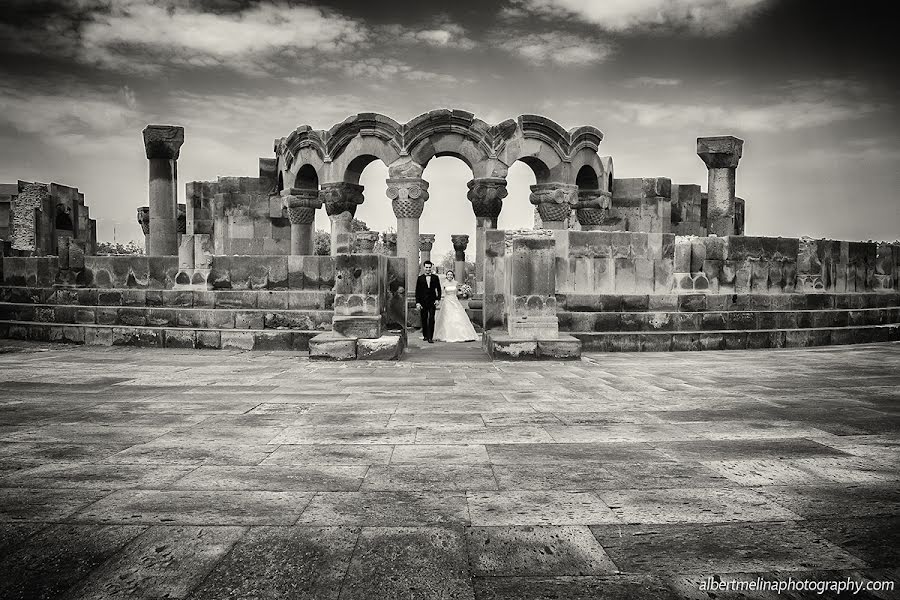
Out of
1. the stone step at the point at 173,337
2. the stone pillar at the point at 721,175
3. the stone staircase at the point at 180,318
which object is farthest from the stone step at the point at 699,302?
the stone pillar at the point at 721,175

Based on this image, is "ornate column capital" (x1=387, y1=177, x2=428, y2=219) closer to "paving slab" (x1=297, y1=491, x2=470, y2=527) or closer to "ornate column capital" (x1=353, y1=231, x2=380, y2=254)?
"ornate column capital" (x1=353, y1=231, x2=380, y2=254)

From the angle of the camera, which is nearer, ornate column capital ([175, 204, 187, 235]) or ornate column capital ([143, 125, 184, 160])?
ornate column capital ([143, 125, 184, 160])

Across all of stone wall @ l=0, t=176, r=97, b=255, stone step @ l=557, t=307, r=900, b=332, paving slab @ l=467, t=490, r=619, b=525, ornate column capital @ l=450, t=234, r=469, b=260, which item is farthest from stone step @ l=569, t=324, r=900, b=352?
stone wall @ l=0, t=176, r=97, b=255

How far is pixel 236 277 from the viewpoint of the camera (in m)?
9.91

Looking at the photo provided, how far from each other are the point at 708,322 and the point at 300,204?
9515mm

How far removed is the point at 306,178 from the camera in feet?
47.6

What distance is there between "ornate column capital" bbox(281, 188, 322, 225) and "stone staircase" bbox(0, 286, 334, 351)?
187 inches

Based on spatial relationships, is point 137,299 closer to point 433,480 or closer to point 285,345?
point 285,345

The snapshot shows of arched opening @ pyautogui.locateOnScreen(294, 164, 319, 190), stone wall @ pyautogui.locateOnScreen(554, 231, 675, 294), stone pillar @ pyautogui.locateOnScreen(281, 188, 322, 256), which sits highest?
arched opening @ pyautogui.locateOnScreen(294, 164, 319, 190)

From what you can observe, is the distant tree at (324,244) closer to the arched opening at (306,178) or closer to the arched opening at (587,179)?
the arched opening at (306,178)

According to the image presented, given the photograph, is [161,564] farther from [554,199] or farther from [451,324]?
[554,199]

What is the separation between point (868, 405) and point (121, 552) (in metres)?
5.47

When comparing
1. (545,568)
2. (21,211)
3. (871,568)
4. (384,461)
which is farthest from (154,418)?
(21,211)

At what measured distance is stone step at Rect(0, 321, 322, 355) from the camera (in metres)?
9.00
